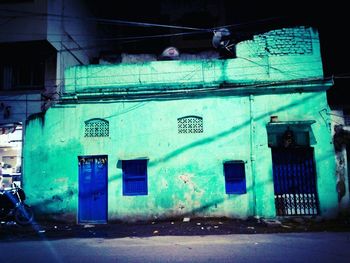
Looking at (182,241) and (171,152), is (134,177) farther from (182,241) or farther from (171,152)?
(182,241)

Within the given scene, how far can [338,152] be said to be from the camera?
429 inches

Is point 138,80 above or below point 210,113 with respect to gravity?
above

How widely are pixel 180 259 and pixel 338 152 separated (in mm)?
7828

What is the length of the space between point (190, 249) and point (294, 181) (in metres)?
5.72

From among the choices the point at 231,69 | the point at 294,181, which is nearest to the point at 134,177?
the point at 231,69

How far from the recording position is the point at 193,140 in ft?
36.6

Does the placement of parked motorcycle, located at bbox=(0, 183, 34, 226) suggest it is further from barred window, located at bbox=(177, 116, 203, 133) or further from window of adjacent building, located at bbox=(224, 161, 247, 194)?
window of adjacent building, located at bbox=(224, 161, 247, 194)

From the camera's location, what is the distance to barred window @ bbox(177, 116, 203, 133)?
36.9ft

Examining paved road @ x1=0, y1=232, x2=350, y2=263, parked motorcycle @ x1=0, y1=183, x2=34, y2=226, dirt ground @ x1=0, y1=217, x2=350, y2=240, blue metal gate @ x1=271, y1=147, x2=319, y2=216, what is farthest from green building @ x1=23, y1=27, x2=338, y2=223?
paved road @ x1=0, y1=232, x2=350, y2=263

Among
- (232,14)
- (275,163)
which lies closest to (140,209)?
(275,163)

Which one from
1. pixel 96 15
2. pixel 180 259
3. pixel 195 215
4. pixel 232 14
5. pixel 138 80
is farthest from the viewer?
pixel 232 14

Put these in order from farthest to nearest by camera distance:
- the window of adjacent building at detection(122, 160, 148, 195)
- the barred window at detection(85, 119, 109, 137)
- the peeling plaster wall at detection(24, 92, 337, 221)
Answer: the barred window at detection(85, 119, 109, 137), the window of adjacent building at detection(122, 160, 148, 195), the peeling plaster wall at detection(24, 92, 337, 221)

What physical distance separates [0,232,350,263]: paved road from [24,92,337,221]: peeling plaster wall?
2456mm

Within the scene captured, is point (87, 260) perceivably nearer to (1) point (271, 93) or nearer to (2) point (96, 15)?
(1) point (271, 93)
